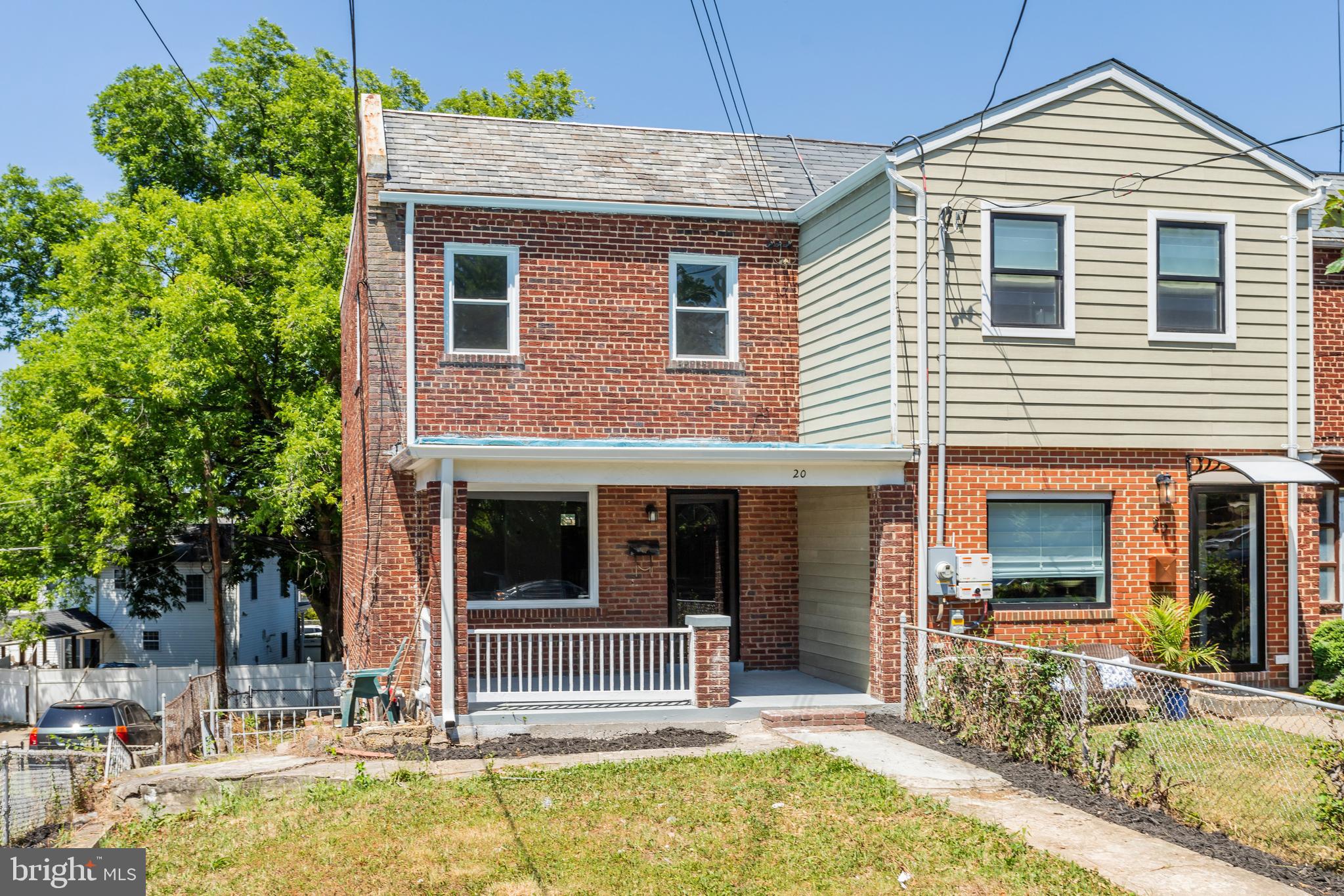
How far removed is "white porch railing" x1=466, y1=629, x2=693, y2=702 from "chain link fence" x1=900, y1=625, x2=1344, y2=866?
311 centimetres

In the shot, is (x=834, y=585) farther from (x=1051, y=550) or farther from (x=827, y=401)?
(x=1051, y=550)

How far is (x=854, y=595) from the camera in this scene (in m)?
12.7

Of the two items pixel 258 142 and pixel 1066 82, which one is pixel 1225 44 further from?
pixel 258 142

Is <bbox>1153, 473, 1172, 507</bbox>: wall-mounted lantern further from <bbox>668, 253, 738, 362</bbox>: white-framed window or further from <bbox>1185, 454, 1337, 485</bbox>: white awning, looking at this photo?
<bbox>668, 253, 738, 362</bbox>: white-framed window

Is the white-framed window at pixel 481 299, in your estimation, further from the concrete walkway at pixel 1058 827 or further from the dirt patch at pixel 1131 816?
the dirt patch at pixel 1131 816

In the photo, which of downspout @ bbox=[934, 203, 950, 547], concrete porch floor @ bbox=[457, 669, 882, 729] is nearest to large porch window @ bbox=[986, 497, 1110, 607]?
downspout @ bbox=[934, 203, 950, 547]

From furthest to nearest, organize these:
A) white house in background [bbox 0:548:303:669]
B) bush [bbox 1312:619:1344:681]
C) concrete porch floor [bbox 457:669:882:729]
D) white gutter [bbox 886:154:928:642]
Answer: white house in background [bbox 0:548:303:669] → bush [bbox 1312:619:1344:681] → white gutter [bbox 886:154:928:642] → concrete porch floor [bbox 457:669:882:729]

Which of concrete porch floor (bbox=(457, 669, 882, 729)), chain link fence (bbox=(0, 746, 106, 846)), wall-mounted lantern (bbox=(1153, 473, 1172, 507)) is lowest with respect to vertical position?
chain link fence (bbox=(0, 746, 106, 846))

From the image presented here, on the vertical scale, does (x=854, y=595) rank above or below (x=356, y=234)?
below

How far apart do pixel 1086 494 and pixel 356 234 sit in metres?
10.3

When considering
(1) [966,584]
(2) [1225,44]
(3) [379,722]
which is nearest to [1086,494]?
(1) [966,584]

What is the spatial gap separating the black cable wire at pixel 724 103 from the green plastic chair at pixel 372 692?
7.45 metres

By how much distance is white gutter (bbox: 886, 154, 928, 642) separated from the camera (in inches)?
463

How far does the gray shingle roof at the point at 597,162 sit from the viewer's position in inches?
546
